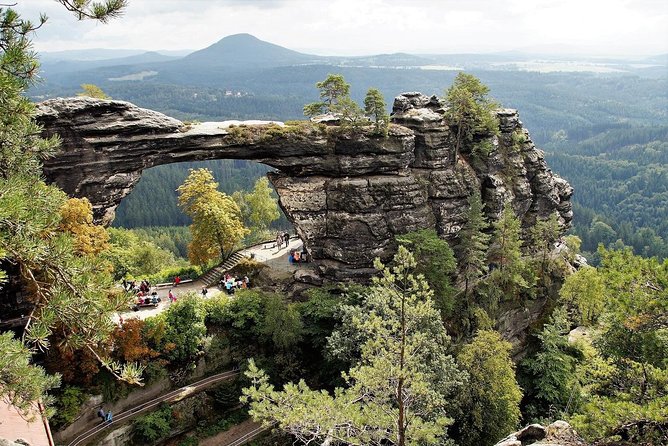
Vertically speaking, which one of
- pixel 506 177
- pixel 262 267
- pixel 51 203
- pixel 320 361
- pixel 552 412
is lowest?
pixel 552 412

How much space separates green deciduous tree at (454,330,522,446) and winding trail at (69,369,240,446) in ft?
50.1

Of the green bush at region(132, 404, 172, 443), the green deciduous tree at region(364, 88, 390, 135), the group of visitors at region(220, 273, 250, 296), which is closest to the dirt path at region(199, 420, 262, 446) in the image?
the green bush at region(132, 404, 172, 443)

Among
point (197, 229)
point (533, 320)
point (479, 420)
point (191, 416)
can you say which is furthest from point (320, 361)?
point (533, 320)

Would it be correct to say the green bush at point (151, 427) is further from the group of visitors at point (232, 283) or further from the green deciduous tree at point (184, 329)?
the group of visitors at point (232, 283)

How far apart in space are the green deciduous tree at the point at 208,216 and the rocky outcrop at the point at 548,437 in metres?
28.1

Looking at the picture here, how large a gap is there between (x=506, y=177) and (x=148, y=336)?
3346cm

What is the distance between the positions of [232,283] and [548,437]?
25966mm

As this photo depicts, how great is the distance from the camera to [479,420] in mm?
26609

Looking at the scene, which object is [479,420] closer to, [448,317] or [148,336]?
[448,317]

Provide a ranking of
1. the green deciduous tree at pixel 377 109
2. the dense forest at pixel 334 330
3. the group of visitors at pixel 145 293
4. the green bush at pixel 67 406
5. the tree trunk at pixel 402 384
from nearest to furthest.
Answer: the dense forest at pixel 334 330 → the tree trunk at pixel 402 384 → the green bush at pixel 67 406 → the group of visitors at pixel 145 293 → the green deciduous tree at pixel 377 109

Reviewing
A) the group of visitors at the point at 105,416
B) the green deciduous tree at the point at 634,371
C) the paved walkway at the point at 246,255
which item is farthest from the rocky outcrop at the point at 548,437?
the paved walkway at the point at 246,255

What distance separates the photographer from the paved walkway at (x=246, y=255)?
104 ft

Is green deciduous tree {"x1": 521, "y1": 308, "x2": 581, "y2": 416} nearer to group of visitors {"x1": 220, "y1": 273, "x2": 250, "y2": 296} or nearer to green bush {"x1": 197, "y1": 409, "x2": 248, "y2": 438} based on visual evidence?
green bush {"x1": 197, "y1": 409, "x2": 248, "y2": 438}

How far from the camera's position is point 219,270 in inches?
1531
